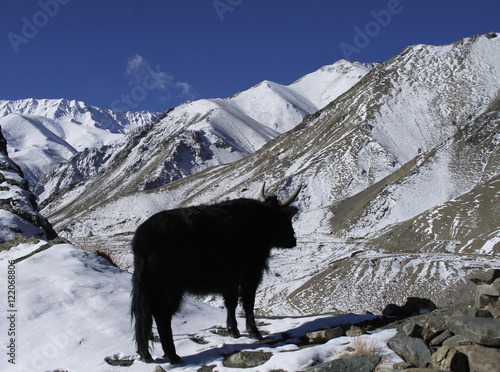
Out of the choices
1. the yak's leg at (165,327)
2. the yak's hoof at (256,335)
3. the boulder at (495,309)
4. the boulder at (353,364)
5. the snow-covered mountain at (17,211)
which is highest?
the snow-covered mountain at (17,211)

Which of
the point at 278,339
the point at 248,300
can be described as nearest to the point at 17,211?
the point at 248,300

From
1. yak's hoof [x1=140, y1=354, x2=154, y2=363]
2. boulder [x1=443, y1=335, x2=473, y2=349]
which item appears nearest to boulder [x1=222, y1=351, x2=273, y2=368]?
yak's hoof [x1=140, y1=354, x2=154, y2=363]

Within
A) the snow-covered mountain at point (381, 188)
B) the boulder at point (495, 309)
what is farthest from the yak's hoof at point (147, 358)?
the snow-covered mountain at point (381, 188)

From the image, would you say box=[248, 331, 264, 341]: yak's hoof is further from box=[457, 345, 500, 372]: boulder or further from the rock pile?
box=[457, 345, 500, 372]: boulder

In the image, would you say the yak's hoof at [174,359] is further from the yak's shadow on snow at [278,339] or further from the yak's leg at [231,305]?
the yak's leg at [231,305]

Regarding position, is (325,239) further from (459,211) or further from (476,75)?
(476,75)

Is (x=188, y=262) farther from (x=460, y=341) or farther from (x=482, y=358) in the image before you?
(x=482, y=358)

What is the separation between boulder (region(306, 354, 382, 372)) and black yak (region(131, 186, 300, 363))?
7.75 feet

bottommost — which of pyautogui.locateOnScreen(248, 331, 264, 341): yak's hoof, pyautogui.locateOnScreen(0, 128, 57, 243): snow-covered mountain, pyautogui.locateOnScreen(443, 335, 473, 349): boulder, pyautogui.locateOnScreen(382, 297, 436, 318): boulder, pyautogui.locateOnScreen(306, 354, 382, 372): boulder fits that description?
pyautogui.locateOnScreen(382, 297, 436, 318): boulder

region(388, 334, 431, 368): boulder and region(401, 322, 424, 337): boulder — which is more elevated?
region(388, 334, 431, 368): boulder

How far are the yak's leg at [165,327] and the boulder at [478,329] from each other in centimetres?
418

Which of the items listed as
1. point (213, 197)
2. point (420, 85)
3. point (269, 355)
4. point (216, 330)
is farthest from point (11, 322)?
point (420, 85)

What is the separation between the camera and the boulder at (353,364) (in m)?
5.34

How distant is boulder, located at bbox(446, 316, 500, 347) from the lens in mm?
5367
